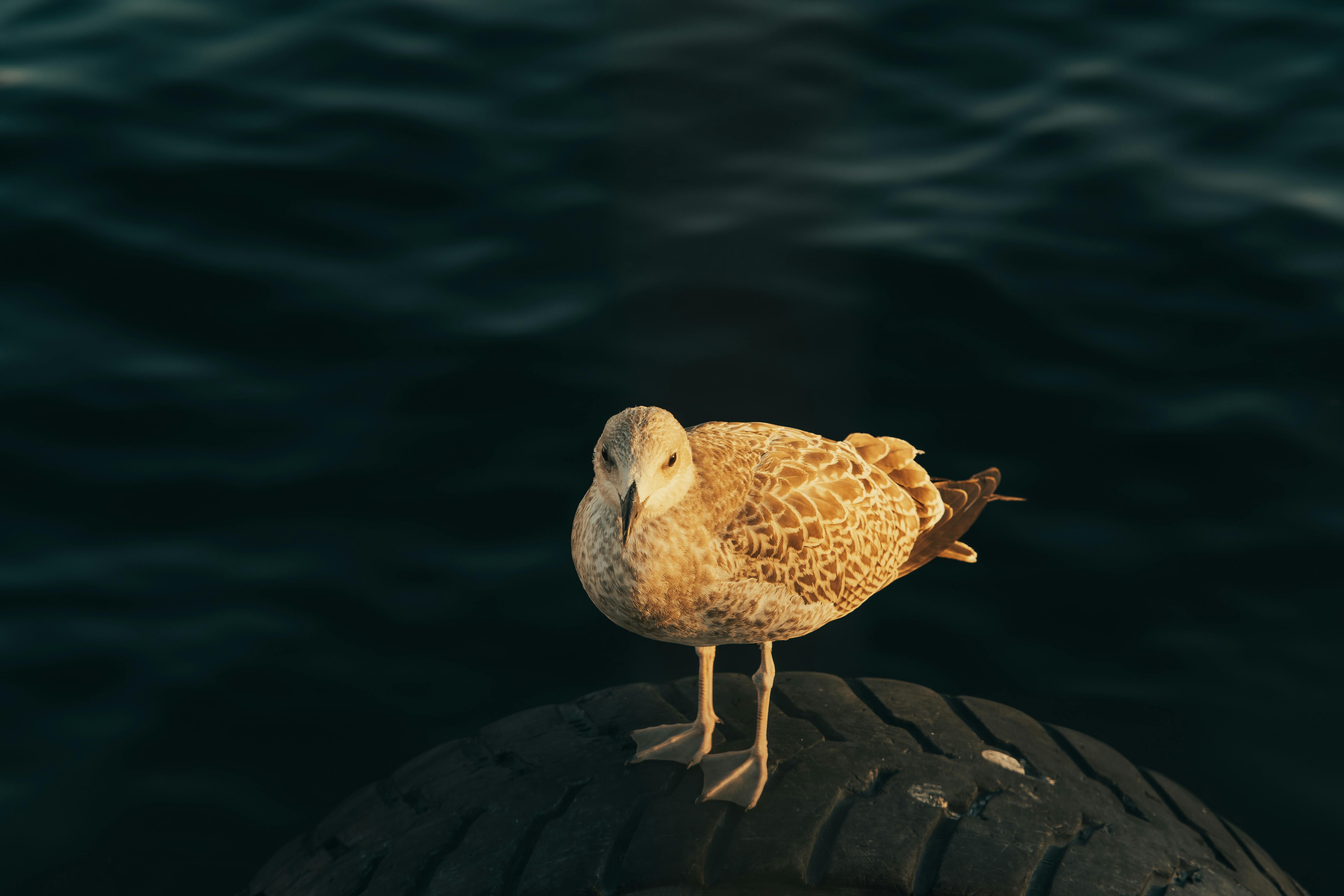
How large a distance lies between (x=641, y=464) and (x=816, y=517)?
78cm

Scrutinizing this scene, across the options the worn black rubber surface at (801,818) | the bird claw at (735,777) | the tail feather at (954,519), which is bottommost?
the worn black rubber surface at (801,818)

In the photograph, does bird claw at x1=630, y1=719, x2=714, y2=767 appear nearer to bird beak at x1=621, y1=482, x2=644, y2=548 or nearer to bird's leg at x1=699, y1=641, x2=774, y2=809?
bird's leg at x1=699, y1=641, x2=774, y2=809

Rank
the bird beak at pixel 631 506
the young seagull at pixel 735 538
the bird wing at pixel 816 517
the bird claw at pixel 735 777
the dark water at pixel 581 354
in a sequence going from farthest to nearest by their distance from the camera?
the dark water at pixel 581 354 < the bird wing at pixel 816 517 < the bird claw at pixel 735 777 < the young seagull at pixel 735 538 < the bird beak at pixel 631 506

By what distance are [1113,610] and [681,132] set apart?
4.34m

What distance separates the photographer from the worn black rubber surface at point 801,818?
2.94 m

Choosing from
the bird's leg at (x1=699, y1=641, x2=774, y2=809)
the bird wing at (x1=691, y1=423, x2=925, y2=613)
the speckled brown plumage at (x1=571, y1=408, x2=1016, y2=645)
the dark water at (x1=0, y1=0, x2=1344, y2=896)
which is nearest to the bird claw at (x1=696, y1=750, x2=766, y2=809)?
the bird's leg at (x1=699, y1=641, x2=774, y2=809)

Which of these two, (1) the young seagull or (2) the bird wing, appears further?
(2) the bird wing

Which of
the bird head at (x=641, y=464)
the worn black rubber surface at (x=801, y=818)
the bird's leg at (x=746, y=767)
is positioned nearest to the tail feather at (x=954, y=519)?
the worn black rubber surface at (x=801, y=818)

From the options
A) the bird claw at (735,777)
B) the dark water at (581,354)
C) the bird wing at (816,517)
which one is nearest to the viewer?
the bird claw at (735,777)

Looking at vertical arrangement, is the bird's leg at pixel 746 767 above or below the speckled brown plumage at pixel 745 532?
below

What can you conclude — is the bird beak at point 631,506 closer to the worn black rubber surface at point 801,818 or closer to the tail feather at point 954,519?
the worn black rubber surface at point 801,818

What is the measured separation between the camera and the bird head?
2.89 metres

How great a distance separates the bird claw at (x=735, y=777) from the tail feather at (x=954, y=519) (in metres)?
0.88

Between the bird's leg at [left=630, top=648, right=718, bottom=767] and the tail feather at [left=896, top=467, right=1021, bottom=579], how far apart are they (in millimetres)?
761
